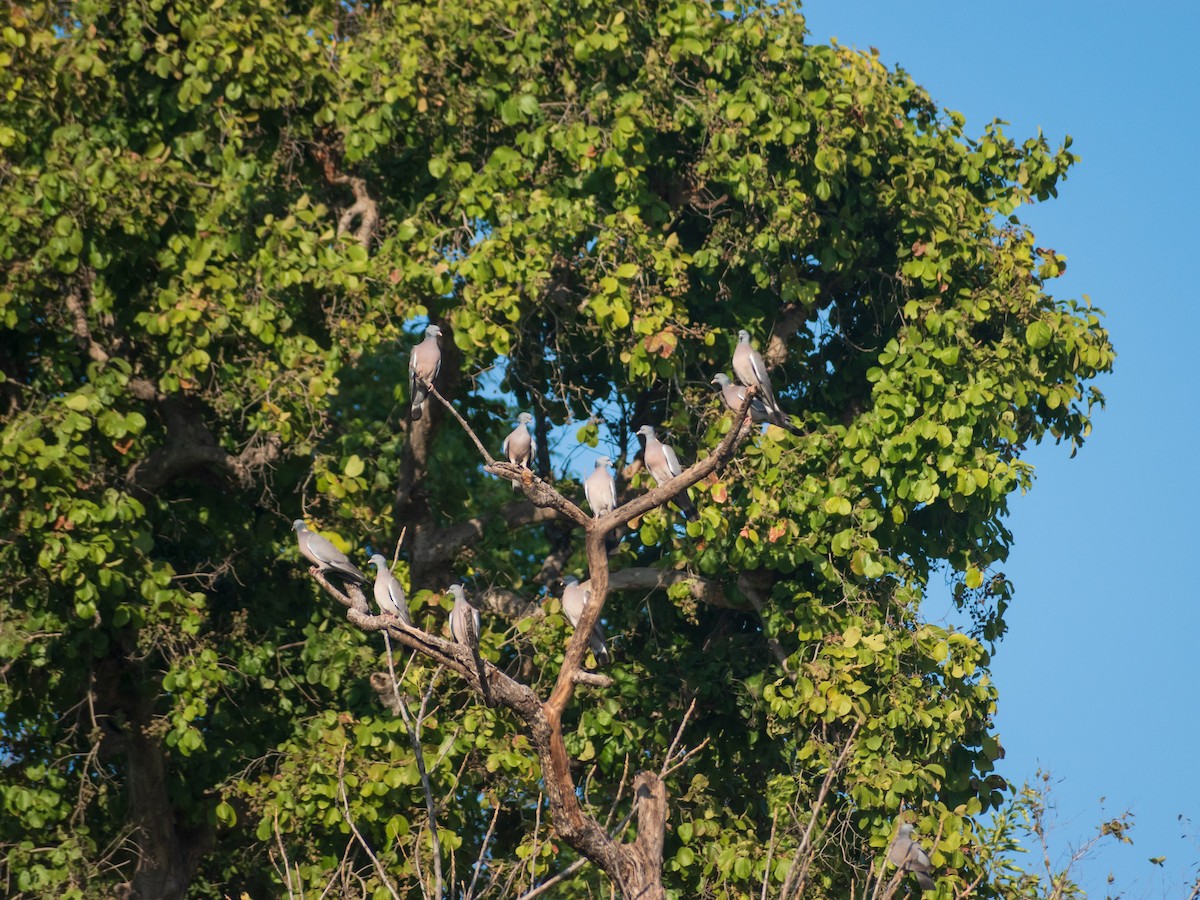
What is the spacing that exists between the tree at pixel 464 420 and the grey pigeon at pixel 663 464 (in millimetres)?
215

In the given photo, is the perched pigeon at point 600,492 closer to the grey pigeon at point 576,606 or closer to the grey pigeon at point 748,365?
the grey pigeon at point 576,606

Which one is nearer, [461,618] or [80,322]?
[461,618]

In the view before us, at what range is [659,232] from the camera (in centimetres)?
1145

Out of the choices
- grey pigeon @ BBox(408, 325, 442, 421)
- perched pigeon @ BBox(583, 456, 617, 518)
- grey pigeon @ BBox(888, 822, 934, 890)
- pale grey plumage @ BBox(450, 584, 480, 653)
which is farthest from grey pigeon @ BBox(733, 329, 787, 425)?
grey pigeon @ BBox(888, 822, 934, 890)

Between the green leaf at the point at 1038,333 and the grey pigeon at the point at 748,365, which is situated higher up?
the green leaf at the point at 1038,333

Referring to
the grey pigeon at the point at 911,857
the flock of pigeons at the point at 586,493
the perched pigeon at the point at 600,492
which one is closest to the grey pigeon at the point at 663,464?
the flock of pigeons at the point at 586,493

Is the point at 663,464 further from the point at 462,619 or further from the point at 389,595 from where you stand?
the point at 389,595

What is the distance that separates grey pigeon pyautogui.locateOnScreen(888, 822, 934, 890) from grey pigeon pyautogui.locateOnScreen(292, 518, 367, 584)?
11.9ft

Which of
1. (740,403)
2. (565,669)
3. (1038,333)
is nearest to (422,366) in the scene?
(740,403)

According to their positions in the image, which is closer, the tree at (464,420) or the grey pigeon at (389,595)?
the grey pigeon at (389,595)

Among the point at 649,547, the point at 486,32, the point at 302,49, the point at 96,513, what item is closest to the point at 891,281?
the point at 649,547

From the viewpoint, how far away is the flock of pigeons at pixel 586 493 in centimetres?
942

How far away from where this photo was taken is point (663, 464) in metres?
10.3

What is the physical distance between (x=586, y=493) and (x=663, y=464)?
529mm
